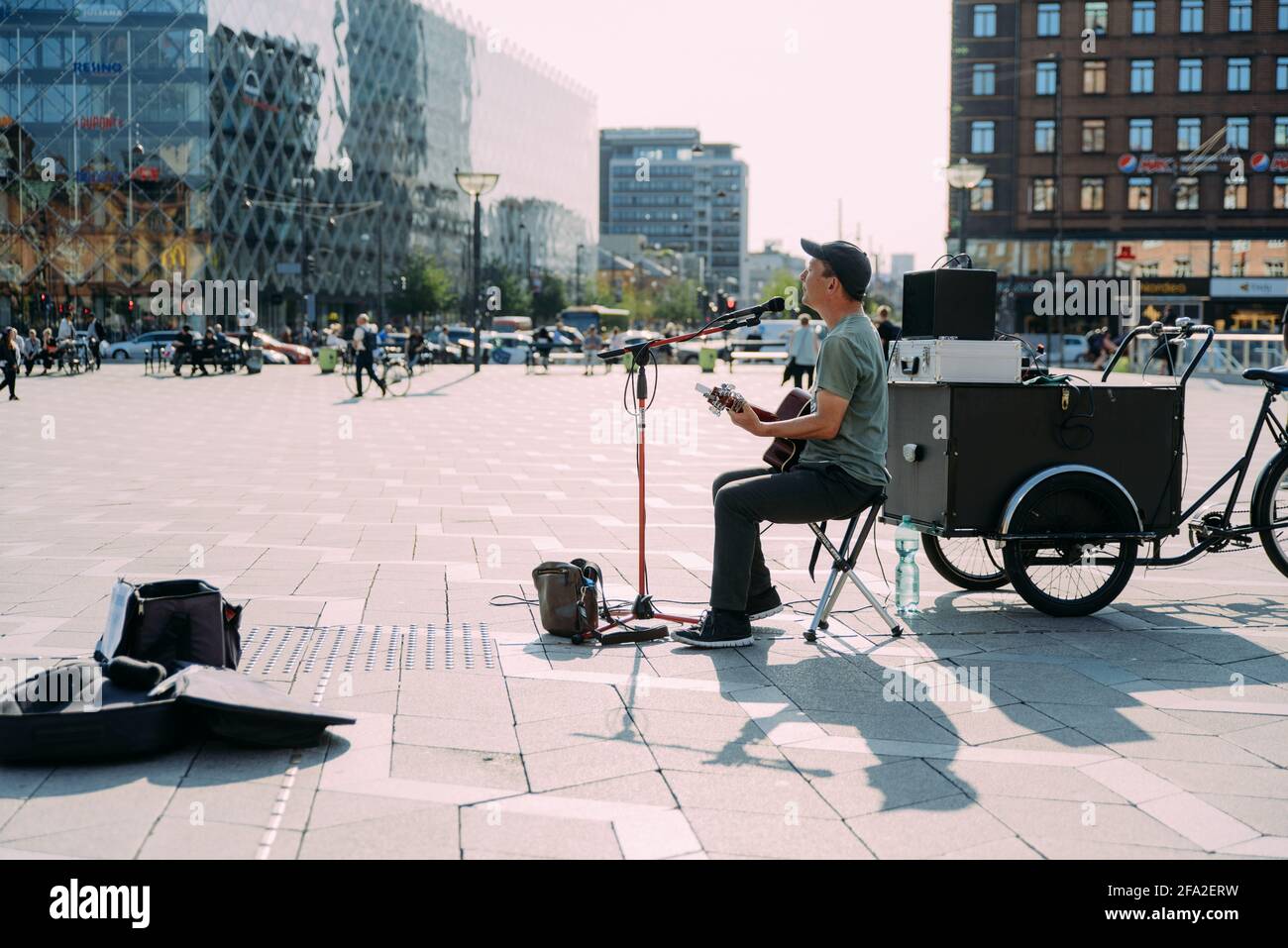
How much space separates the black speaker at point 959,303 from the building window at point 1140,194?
6694 centimetres

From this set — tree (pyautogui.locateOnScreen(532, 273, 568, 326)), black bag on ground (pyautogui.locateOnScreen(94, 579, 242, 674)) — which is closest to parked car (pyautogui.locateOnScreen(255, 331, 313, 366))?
black bag on ground (pyautogui.locateOnScreen(94, 579, 242, 674))

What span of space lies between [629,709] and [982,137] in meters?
69.2

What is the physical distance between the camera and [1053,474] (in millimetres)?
6301

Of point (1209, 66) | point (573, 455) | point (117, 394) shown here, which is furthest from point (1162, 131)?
point (573, 455)

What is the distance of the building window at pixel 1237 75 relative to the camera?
65.5 m

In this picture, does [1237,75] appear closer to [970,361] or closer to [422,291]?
[422,291]

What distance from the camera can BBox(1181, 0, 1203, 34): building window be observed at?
216 ft

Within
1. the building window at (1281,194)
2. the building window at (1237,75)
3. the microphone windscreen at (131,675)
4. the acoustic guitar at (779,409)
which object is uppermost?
the building window at (1237,75)

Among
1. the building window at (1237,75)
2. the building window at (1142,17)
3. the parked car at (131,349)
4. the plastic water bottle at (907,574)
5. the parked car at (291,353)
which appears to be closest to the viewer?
the plastic water bottle at (907,574)

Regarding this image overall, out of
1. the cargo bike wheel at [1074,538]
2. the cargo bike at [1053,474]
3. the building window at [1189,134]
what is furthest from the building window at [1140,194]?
the cargo bike wheel at [1074,538]

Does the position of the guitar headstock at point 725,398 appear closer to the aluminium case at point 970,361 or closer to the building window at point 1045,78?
the aluminium case at point 970,361
